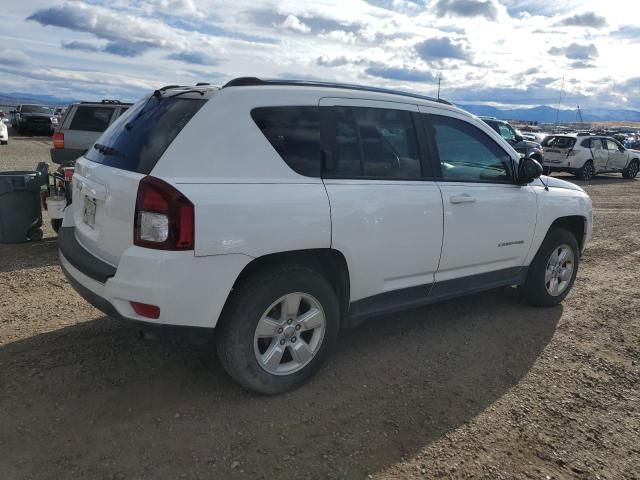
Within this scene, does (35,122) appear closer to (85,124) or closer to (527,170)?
(85,124)

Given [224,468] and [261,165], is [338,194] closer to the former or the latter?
[261,165]

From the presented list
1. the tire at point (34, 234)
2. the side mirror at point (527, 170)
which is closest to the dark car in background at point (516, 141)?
the side mirror at point (527, 170)

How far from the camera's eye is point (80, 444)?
280cm

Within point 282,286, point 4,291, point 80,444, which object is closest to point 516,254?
point 282,286

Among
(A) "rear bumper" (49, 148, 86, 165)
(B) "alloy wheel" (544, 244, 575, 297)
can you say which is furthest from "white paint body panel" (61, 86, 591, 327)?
(A) "rear bumper" (49, 148, 86, 165)

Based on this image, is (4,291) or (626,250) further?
(626,250)

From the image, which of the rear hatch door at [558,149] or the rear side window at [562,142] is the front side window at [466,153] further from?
the rear side window at [562,142]

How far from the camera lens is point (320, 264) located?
344 centimetres

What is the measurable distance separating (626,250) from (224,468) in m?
7.27

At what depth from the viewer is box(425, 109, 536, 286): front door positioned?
4.01m

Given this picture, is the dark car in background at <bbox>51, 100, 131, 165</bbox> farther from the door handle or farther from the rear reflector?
the rear reflector

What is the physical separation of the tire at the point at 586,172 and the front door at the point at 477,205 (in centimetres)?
1587

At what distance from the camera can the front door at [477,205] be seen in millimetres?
4008

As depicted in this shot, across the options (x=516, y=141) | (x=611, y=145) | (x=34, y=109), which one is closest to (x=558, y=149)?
(x=516, y=141)
